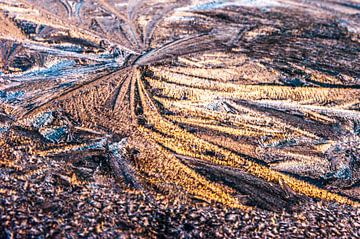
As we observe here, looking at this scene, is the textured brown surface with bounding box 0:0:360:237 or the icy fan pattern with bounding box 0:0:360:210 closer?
the textured brown surface with bounding box 0:0:360:237

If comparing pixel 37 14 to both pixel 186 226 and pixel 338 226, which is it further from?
pixel 338 226

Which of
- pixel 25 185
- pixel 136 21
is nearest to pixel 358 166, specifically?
pixel 25 185

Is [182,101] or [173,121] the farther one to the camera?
[182,101]

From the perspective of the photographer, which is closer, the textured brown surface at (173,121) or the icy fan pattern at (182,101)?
the textured brown surface at (173,121)

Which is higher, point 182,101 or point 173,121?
point 182,101
